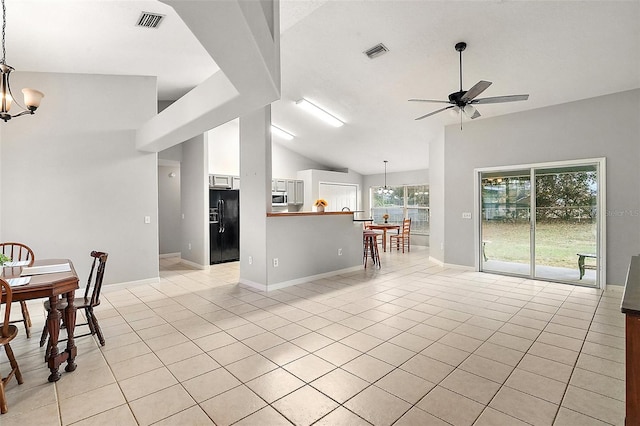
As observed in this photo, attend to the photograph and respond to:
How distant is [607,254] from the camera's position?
4516 mm

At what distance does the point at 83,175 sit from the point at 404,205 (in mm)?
8197

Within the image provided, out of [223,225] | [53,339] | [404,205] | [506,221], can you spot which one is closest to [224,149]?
[223,225]

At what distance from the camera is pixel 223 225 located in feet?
22.7

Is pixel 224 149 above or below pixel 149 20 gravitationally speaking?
below

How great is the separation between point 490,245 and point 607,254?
162 cm

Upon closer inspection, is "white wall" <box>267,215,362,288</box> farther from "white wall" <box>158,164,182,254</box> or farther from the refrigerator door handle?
"white wall" <box>158,164,182,254</box>

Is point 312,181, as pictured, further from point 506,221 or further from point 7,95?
point 7,95

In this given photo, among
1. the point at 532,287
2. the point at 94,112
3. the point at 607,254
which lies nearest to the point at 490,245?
the point at 532,287

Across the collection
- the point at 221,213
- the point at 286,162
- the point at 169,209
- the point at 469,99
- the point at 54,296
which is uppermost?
the point at 286,162

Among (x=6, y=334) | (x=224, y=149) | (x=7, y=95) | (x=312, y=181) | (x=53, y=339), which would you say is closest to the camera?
(x=6, y=334)

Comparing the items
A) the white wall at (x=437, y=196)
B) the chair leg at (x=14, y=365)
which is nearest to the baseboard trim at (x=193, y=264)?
the chair leg at (x=14, y=365)

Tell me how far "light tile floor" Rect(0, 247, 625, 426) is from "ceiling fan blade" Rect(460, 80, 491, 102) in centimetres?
245

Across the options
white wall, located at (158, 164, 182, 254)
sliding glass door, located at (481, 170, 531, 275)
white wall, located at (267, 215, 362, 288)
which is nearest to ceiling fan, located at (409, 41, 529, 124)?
sliding glass door, located at (481, 170, 531, 275)

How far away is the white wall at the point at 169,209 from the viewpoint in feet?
26.6
